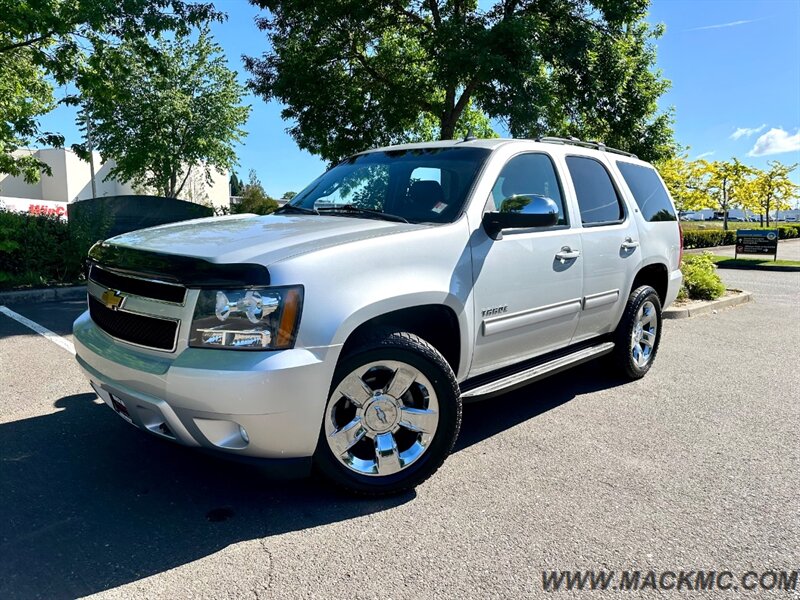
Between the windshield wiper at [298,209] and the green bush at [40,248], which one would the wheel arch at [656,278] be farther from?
the green bush at [40,248]

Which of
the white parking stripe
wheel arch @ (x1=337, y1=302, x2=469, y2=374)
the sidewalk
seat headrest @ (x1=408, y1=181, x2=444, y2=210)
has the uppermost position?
seat headrest @ (x1=408, y1=181, x2=444, y2=210)

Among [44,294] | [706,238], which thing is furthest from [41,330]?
[706,238]

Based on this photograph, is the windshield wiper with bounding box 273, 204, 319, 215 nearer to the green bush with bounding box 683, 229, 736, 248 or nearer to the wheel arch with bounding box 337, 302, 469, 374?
the wheel arch with bounding box 337, 302, 469, 374

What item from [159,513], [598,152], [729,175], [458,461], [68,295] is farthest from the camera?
[729,175]

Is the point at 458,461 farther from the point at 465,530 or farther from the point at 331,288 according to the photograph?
the point at 331,288

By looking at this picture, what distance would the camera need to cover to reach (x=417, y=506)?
3.01m

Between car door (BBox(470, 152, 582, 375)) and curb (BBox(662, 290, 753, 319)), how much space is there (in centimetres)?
484

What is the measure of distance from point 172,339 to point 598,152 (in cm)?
371

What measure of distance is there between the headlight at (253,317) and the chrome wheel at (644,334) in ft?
11.2

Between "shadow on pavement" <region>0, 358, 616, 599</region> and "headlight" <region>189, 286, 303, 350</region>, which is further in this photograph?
"headlight" <region>189, 286, 303, 350</region>

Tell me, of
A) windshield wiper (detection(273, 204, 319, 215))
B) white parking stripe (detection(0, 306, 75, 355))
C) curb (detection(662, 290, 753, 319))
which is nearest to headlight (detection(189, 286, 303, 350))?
windshield wiper (detection(273, 204, 319, 215))

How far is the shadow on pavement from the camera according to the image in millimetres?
2457

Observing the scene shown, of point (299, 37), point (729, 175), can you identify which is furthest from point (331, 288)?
point (729, 175)

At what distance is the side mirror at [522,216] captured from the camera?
11.0 ft
